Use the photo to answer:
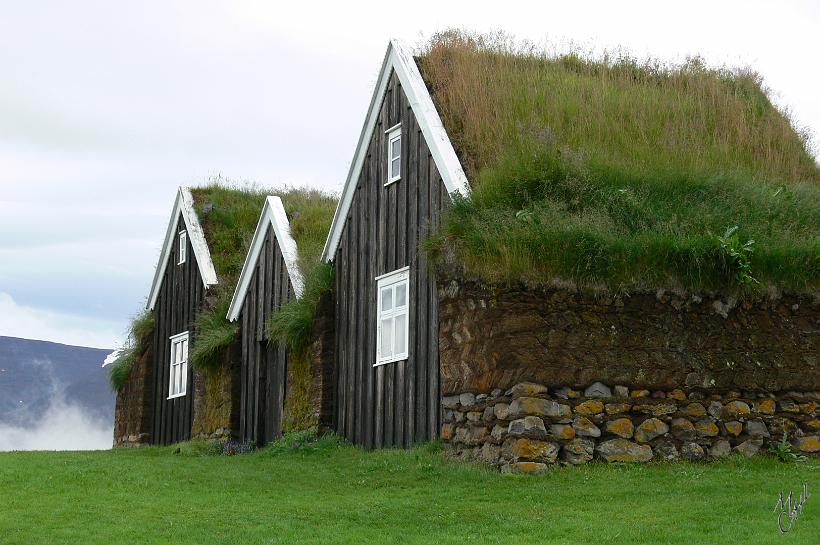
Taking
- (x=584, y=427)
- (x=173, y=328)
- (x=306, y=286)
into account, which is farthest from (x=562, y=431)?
(x=173, y=328)

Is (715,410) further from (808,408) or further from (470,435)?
(470,435)

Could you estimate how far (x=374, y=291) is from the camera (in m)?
20.2

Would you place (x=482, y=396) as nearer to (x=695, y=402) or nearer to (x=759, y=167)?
(x=695, y=402)

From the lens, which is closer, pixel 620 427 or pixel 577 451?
pixel 577 451

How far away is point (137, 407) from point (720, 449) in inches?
696

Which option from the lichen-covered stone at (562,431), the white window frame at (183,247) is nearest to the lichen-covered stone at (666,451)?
the lichen-covered stone at (562,431)

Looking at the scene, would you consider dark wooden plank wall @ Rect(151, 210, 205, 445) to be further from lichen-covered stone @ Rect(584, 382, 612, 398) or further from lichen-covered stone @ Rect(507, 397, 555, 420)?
lichen-covered stone @ Rect(584, 382, 612, 398)

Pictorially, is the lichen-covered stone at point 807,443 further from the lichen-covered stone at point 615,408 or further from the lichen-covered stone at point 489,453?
the lichen-covered stone at point 489,453

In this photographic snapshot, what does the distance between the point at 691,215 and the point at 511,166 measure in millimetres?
2714

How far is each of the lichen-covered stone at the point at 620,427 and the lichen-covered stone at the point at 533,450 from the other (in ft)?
2.67

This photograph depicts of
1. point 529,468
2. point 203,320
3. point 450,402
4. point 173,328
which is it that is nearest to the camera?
point 529,468

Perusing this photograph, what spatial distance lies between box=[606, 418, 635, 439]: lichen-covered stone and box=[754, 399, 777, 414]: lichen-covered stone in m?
2.02

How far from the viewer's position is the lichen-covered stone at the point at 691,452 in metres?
15.9

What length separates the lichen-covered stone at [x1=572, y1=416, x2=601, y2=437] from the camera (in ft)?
51.4
